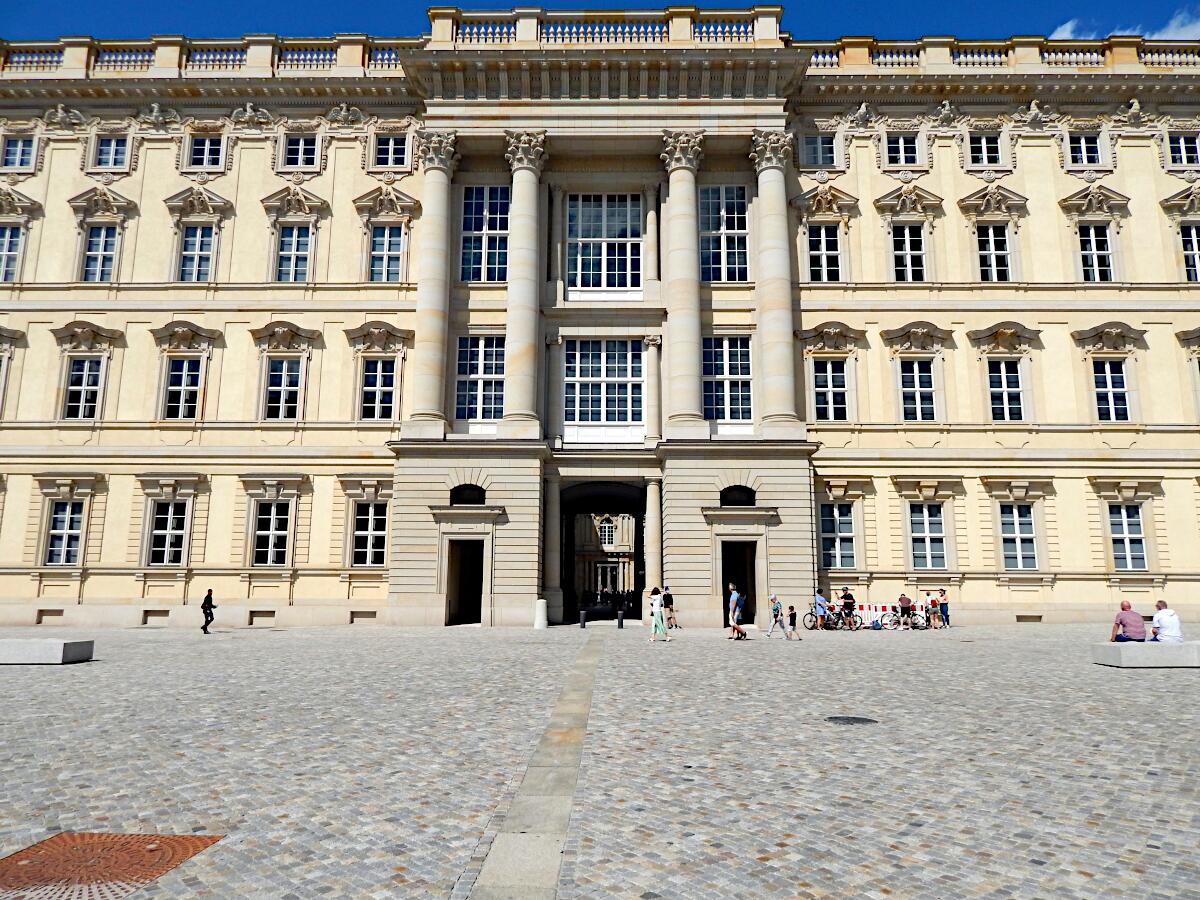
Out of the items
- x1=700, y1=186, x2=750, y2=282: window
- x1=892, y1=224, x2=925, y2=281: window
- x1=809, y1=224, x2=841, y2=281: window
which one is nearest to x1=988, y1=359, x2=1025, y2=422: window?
x1=892, y1=224, x2=925, y2=281: window

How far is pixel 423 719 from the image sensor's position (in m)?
10.6

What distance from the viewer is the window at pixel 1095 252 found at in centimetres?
3366

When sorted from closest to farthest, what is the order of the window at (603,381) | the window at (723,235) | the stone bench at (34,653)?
the stone bench at (34,653), the window at (603,381), the window at (723,235)

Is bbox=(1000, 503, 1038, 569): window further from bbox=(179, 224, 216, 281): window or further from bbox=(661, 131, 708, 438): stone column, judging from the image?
bbox=(179, 224, 216, 281): window

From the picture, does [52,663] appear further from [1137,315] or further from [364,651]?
[1137,315]

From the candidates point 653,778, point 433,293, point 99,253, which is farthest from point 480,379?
point 653,778

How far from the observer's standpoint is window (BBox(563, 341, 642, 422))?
1314 inches

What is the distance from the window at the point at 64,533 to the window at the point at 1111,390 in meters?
41.2

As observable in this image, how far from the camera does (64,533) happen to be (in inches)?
1278

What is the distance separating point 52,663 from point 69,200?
2616 centimetres

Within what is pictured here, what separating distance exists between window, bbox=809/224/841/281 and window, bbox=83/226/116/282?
97.2 ft

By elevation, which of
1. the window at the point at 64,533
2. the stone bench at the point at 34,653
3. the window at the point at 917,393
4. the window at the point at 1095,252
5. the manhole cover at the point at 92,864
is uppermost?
the window at the point at 1095,252

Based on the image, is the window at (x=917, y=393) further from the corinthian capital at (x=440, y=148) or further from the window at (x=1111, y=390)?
the corinthian capital at (x=440, y=148)

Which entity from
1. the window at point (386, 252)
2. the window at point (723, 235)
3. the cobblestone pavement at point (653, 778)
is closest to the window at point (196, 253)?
the window at point (386, 252)
